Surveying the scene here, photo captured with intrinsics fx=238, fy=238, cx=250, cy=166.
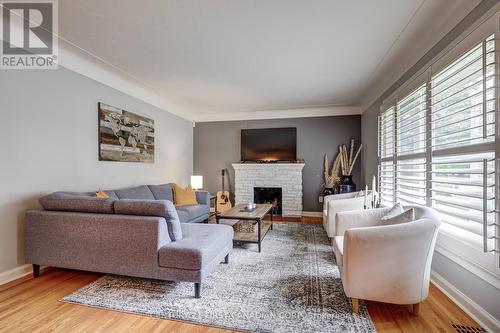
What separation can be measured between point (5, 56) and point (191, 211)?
2.81 metres

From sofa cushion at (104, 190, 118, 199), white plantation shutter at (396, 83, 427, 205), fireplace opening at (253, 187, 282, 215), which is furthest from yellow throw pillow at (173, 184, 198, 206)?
white plantation shutter at (396, 83, 427, 205)

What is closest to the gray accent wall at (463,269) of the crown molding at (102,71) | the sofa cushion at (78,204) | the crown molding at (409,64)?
the crown molding at (409,64)

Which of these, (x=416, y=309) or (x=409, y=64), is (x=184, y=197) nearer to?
(x=416, y=309)

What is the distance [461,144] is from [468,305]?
1.27 m

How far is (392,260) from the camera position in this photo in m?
1.78

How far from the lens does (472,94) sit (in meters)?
1.86

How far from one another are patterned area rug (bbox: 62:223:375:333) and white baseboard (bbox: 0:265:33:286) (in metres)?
0.84

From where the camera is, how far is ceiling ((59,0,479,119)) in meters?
2.09

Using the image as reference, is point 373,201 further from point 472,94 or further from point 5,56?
point 5,56

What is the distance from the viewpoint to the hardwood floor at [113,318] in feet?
5.59

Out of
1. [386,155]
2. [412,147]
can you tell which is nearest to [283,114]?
[386,155]

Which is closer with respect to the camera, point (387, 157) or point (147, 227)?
point (147, 227)

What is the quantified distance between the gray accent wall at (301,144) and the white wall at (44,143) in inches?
96.0

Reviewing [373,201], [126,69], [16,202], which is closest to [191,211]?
[16,202]
